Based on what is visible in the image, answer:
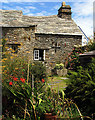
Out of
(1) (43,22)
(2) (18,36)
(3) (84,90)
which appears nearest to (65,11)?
(1) (43,22)

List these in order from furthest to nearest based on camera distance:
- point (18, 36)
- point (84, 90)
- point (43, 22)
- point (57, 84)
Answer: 1. point (43, 22)
2. point (18, 36)
3. point (57, 84)
4. point (84, 90)

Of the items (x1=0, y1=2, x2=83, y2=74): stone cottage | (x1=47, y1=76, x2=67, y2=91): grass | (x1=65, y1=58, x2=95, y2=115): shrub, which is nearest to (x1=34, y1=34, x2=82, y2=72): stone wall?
(x1=0, y1=2, x2=83, y2=74): stone cottage

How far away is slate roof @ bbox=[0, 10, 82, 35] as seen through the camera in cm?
1218

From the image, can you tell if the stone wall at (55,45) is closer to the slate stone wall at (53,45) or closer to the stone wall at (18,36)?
the slate stone wall at (53,45)

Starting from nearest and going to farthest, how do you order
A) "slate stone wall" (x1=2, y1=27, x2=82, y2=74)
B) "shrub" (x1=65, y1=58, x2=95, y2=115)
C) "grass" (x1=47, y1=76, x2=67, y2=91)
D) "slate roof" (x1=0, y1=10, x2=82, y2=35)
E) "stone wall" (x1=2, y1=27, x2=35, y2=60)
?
1. "shrub" (x1=65, y1=58, x2=95, y2=115)
2. "grass" (x1=47, y1=76, x2=67, y2=91)
3. "stone wall" (x1=2, y1=27, x2=35, y2=60)
4. "slate roof" (x1=0, y1=10, x2=82, y2=35)
5. "slate stone wall" (x1=2, y1=27, x2=82, y2=74)

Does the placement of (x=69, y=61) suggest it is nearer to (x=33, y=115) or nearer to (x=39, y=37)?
(x=39, y=37)

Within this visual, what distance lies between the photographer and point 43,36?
13453mm

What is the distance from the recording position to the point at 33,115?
323 cm

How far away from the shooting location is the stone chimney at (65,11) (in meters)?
15.1

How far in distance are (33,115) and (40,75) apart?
503 centimetres

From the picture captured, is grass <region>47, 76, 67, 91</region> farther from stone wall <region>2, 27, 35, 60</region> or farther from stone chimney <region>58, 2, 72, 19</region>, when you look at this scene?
stone chimney <region>58, 2, 72, 19</region>

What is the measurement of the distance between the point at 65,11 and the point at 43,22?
2.56 metres

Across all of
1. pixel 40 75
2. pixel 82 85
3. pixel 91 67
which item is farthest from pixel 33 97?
pixel 40 75

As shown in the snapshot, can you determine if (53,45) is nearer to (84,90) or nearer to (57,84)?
(57,84)
